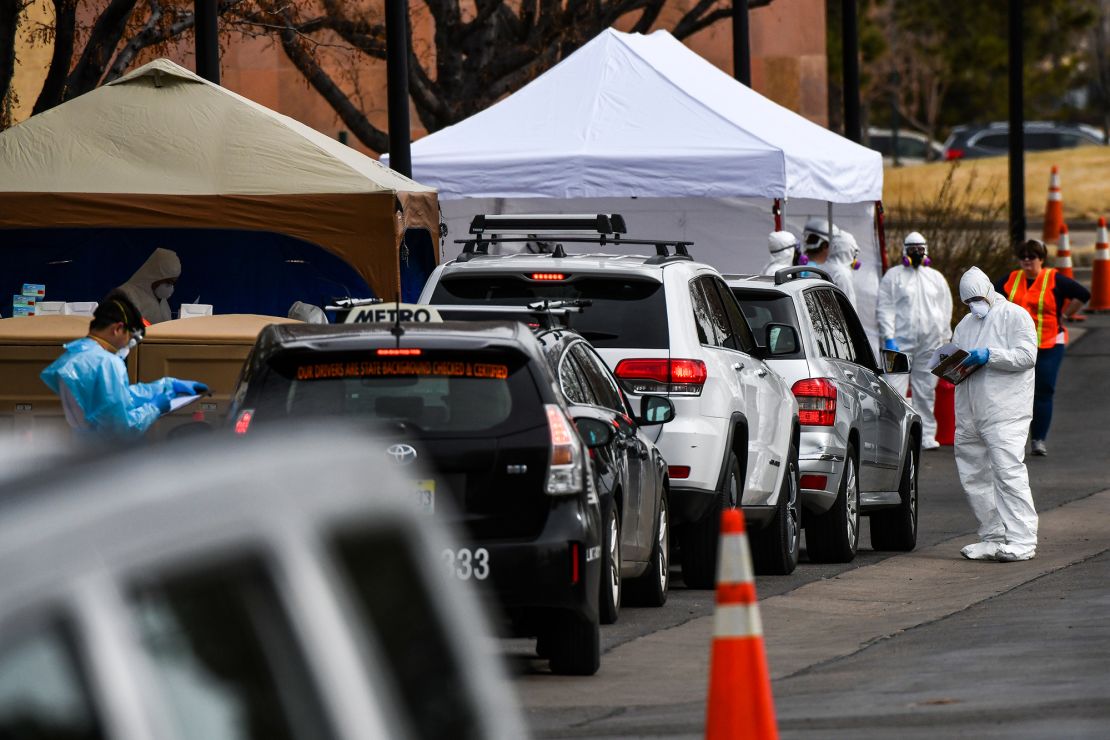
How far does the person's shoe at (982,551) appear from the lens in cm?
1277

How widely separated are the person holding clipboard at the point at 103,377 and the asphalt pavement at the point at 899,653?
199cm

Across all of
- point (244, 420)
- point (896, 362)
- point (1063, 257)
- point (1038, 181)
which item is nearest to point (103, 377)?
point (244, 420)

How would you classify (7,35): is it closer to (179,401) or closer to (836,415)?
(836,415)

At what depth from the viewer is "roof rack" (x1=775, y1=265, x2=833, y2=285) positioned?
13.2 meters

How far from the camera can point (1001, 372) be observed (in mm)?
12594

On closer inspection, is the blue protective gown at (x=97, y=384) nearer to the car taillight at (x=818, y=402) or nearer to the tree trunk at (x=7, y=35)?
the car taillight at (x=818, y=402)

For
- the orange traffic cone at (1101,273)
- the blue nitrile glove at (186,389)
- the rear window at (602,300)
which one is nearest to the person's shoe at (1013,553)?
the rear window at (602,300)

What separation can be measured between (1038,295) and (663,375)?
8.03 metres

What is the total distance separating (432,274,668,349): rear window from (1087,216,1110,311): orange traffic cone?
62.6ft

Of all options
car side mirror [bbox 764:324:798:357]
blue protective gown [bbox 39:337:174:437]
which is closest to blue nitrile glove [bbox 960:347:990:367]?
car side mirror [bbox 764:324:798:357]

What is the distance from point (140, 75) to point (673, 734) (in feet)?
26.9

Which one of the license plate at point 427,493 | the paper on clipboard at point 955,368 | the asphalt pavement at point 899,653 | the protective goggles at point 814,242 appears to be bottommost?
the asphalt pavement at point 899,653

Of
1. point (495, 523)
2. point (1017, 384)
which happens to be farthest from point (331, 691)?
point (1017, 384)

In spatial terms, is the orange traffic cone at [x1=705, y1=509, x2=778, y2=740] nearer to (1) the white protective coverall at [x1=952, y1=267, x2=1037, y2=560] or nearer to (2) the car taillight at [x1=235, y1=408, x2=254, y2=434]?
(2) the car taillight at [x1=235, y1=408, x2=254, y2=434]
